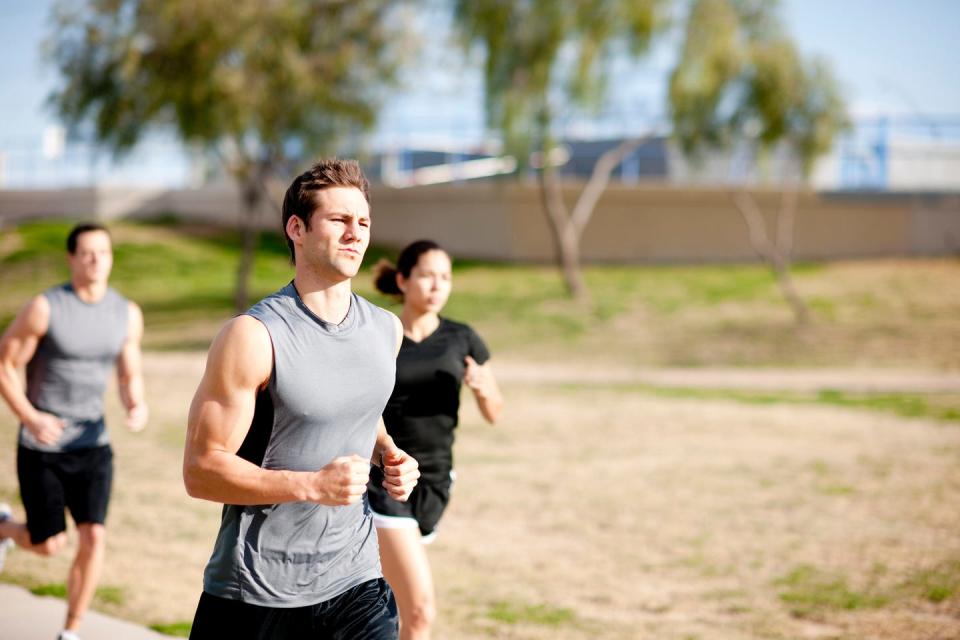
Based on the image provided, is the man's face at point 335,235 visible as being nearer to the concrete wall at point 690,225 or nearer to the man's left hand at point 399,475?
the man's left hand at point 399,475

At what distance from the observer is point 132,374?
19.4ft

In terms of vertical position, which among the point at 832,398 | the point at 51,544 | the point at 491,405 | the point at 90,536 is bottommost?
the point at 832,398

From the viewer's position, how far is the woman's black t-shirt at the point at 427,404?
4.91m

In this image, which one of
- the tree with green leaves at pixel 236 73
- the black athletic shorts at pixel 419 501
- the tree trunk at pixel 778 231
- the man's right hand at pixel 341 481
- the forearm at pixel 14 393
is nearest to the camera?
the man's right hand at pixel 341 481

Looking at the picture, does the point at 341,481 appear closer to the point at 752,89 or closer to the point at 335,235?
the point at 335,235

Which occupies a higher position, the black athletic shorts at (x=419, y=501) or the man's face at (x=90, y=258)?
the man's face at (x=90, y=258)

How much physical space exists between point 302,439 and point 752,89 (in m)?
24.7

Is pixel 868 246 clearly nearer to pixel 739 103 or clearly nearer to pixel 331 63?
pixel 739 103

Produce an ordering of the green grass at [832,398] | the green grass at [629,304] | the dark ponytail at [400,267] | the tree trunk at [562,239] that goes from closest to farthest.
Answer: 1. the dark ponytail at [400,267]
2. the green grass at [832,398]
3. the green grass at [629,304]
4. the tree trunk at [562,239]

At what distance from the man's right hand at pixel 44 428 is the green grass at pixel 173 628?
1.12m

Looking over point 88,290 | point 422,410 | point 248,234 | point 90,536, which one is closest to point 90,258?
point 88,290

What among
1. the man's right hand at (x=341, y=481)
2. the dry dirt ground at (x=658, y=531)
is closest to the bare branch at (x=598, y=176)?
the dry dirt ground at (x=658, y=531)

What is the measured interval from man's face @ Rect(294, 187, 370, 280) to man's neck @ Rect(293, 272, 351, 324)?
4cm

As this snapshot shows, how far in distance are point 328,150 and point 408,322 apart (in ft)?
77.9
